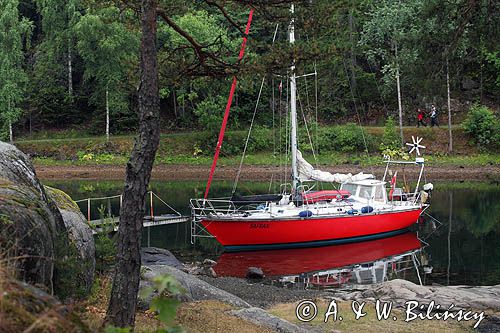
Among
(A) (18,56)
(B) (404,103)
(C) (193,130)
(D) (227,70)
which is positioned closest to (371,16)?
(B) (404,103)

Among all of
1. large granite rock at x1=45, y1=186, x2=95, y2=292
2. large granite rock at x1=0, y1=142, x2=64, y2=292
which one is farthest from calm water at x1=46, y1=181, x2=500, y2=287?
large granite rock at x1=0, y1=142, x2=64, y2=292

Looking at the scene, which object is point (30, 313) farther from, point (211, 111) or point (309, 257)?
point (211, 111)

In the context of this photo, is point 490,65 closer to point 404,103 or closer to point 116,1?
point 404,103

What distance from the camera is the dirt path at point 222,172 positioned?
147 ft

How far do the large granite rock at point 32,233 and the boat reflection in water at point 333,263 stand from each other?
1160 centimetres

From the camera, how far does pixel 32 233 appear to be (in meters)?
7.35

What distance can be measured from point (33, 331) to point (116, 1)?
29.1ft

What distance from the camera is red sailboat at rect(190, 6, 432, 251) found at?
25.8 metres

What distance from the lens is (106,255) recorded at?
14117 mm

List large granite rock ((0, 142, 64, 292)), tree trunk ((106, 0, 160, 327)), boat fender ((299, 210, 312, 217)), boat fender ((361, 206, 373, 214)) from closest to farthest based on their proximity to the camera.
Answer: large granite rock ((0, 142, 64, 292)), tree trunk ((106, 0, 160, 327)), boat fender ((299, 210, 312, 217)), boat fender ((361, 206, 373, 214))

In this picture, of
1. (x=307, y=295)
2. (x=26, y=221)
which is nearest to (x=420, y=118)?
(x=307, y=295)

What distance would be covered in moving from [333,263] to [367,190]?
588 centimetres

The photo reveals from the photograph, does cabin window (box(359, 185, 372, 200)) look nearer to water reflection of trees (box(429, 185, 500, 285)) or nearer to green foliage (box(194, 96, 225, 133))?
water reflection of trees (box(429, 185, 500, 285))

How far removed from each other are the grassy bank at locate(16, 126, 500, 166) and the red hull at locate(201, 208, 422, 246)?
19817 millimetres
